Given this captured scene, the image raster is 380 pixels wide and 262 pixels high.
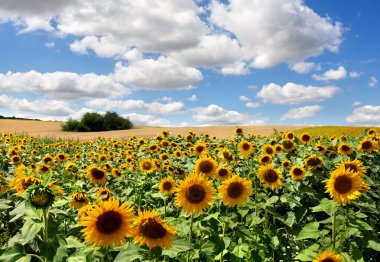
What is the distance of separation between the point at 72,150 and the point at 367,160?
40.7ft

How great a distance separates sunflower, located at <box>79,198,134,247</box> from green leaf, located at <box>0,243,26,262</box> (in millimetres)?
480

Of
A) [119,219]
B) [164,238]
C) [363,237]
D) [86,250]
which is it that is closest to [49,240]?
[86,250]

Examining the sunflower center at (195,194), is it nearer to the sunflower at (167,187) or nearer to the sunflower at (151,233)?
the sunflower at (151,233)

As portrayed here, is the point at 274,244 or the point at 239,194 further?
the point at 274,244

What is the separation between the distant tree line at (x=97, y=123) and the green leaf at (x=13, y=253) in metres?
58.4

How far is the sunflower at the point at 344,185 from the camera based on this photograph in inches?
172

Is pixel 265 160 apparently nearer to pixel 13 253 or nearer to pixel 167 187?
pixel 167 187

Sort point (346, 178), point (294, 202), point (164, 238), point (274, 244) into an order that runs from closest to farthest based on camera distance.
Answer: point (164, 238) → point (346, 178) → point (274, 244) → point (294, 202)

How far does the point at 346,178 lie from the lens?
440 centimetres

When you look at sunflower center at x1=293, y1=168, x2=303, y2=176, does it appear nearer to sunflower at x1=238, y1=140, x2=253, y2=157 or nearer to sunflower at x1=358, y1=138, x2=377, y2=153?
sunflower at x1=238, y1=140, x2=253, y2=157

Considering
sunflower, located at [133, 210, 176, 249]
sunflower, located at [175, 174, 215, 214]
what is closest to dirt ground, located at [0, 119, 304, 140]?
sunflower, located at [175, 174, 215, 214]

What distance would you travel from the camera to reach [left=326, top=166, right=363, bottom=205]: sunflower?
14.3ft

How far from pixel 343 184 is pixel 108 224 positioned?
8.25 ft

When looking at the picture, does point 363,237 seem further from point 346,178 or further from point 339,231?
point 346,178
